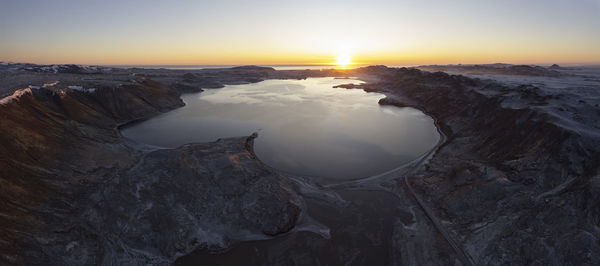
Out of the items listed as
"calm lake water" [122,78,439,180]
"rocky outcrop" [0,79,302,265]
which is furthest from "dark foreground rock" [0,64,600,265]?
"calm lake water" [122,78,439,180]

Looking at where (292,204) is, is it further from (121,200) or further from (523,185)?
(523,185)

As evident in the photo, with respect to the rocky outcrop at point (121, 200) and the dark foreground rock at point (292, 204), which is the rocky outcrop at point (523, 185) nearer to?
the dark foreground rock at point (292, 204)

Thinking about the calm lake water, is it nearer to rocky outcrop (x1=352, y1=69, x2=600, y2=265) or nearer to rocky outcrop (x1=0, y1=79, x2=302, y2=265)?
rocky outcrop (x1=352, y1=69, x2=600, y2=265)

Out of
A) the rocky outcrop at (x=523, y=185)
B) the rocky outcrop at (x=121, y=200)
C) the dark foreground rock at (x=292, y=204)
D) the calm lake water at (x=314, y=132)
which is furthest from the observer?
the calm lake water at (x=314, y=132)

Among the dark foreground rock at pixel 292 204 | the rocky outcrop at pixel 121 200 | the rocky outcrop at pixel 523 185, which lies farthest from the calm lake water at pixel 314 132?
the rocky outcrop at pixel 121 200

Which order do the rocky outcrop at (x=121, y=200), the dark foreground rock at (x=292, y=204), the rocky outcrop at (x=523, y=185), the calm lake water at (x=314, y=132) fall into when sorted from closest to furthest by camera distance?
the rocky outcrop at (x=523, y=185), the dark foreground rock at (x=292, y=204), the rocky outcrop at (x=121, y=200), the calm lake water at (x=314, y=132)

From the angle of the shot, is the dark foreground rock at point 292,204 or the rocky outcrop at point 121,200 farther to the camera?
the rocky outcrop at point 121,200
